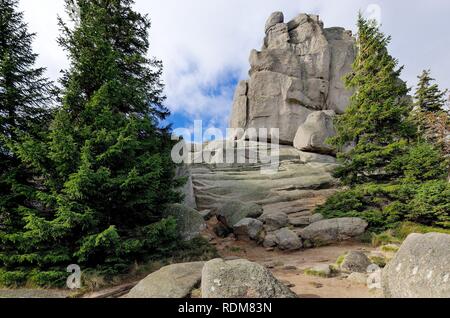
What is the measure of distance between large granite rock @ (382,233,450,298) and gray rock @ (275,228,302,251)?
706cm

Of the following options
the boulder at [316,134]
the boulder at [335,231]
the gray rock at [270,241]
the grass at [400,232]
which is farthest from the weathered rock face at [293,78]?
the grass at [400,232]

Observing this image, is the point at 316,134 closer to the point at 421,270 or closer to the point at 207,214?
the point at 207,214

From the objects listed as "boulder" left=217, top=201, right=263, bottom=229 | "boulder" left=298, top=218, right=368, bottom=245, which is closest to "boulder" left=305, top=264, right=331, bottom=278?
"boulder" left=298, top=218, right=368, bottom=245

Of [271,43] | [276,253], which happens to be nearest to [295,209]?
[276,253]

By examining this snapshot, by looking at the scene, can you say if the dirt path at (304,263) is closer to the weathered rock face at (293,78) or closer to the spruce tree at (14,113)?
the spruce tree at (14,113)

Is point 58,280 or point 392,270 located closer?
point 392,270

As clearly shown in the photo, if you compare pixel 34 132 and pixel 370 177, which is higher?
pixel 34 132

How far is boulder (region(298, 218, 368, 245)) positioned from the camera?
12.0 metres

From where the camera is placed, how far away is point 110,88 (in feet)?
31.3

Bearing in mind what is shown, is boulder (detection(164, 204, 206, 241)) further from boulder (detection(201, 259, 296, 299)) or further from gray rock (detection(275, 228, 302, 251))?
boulder (detection(201, 259, 296, 299))

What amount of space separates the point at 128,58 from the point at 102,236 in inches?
334

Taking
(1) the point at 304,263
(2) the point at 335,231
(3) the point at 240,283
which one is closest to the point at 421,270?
(3) the point at 240,283
